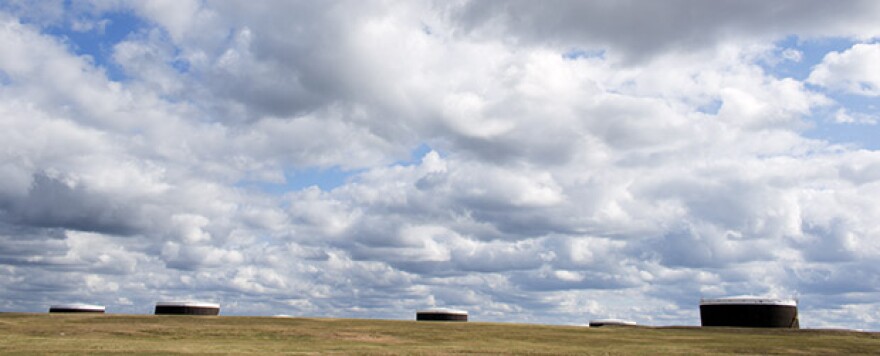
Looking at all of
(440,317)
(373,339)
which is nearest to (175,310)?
(440,317)

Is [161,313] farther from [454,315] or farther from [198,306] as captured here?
[454,315]

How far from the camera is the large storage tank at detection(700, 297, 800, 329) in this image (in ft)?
379

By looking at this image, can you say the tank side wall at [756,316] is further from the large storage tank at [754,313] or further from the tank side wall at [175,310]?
the tank side wall at [175,310]

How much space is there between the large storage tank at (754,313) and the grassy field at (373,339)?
1191 cm

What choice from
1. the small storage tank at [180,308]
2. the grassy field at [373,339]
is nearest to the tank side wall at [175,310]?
the small storage tank at [180,308]

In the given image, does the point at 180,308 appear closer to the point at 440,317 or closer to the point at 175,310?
the point at 175,310

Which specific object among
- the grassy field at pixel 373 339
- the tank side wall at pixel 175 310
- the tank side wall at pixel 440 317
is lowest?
the grassy field at pixel 373 339

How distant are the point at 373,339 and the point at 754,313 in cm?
6979

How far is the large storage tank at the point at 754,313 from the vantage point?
116m

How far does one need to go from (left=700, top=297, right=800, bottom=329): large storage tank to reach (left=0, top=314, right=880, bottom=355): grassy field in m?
11.9

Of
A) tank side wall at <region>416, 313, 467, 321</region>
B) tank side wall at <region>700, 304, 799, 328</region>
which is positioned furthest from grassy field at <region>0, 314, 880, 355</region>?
tank side wall at <region>416, 313, 467, 321</region>

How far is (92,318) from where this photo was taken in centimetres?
9919

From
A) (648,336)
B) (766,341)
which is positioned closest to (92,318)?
(648,336)

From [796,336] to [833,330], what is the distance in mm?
14234
